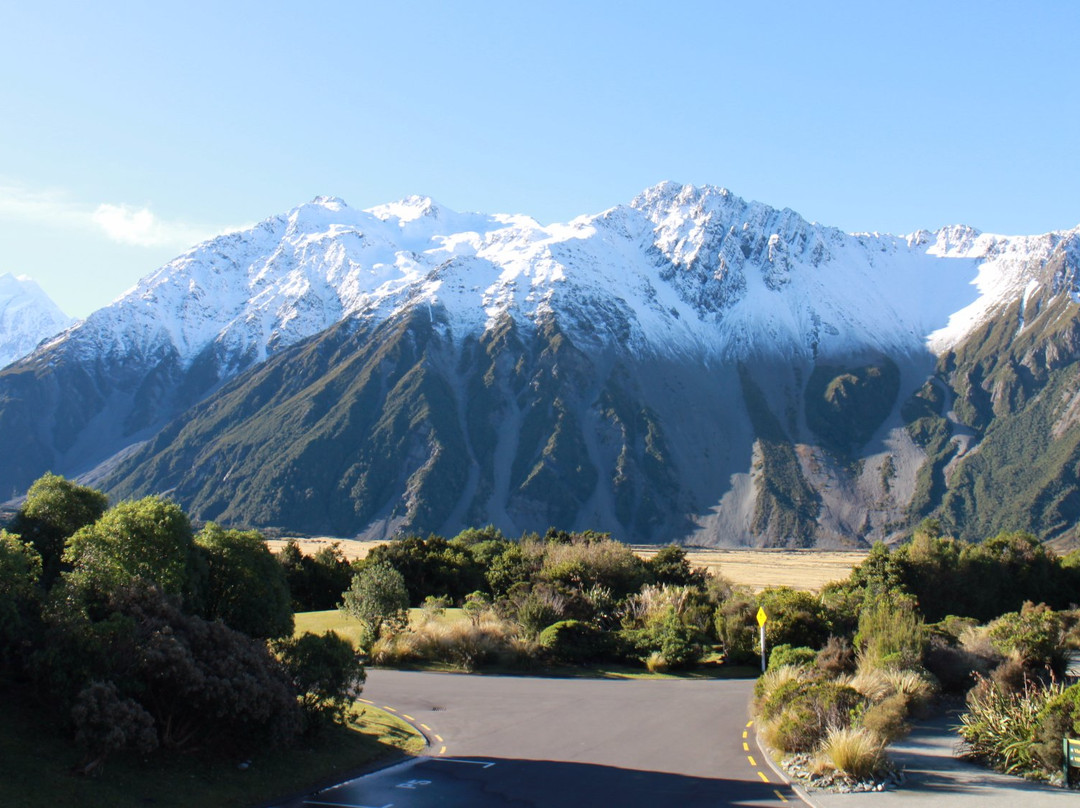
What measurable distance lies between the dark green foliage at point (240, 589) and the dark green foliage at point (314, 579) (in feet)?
107

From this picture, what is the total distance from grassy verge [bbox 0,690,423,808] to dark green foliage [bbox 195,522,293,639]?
5.30m

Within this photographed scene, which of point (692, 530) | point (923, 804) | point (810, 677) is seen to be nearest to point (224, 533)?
point (810, 677)

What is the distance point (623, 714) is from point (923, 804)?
453 inches

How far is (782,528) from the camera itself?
16475cm

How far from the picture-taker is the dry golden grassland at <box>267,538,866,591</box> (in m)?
91.9

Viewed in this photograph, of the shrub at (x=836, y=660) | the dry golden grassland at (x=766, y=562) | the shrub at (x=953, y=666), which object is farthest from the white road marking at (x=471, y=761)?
the dry golden grassland at (x=766, y=562)

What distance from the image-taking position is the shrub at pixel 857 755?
19172 millimetres

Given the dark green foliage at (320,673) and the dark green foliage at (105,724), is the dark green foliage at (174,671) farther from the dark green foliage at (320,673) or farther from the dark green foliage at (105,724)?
the dark green foliage at (320,673)

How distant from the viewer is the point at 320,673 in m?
22.0

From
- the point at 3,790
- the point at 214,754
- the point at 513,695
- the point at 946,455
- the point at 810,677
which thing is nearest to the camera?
the point at 3,790

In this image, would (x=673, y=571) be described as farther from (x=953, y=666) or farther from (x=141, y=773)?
(x=141, y=773)

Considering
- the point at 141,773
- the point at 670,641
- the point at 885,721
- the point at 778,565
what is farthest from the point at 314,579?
the point at 778,565

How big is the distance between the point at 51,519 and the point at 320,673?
10.0 metres

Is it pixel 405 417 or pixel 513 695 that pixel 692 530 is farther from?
pixel 513 695
